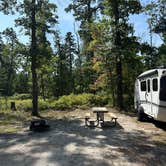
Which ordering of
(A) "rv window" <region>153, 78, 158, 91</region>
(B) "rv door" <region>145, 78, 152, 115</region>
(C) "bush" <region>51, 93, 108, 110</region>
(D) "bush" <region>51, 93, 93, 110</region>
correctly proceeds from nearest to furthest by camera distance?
(A) "rv window" <region>153, 78, 158, 91</region> → (B) "rv door" <region>145, 78, 152, 115</region> → (D) "bush" <region>51, 93, 93, 110</region> → (C) "bush" <region>51, 93, 108, 110</region>

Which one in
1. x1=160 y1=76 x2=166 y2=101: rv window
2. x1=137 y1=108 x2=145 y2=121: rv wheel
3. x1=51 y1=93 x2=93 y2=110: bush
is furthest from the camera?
x1=51 y1=93 x2=93 y2=110: bush

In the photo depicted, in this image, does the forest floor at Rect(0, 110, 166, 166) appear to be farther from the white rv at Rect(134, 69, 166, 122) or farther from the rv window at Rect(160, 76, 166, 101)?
the rv window at Rect(160, 76, 166, 101)

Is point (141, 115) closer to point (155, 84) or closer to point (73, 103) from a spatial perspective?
point (155, 84)

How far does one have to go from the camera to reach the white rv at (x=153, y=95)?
12922 mm

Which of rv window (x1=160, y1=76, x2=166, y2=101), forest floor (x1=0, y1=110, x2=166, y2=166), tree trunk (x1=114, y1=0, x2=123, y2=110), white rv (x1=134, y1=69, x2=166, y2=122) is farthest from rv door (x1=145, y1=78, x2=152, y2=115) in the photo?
tree trunk (x1=114, y1=0, x2=123, y2=110)

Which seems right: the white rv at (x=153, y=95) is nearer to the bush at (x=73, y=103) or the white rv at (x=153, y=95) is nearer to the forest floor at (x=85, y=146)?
the forest floor at (x=85, y=146)

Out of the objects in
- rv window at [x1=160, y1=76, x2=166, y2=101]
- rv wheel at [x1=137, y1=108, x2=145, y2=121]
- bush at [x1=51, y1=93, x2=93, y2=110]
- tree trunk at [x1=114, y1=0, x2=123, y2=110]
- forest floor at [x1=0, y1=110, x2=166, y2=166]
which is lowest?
forest floor at [x1=0, y1=110, x2=166, y2=166]

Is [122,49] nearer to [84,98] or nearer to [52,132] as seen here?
[84,98]

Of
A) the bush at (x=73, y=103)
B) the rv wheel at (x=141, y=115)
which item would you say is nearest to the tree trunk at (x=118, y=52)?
the bush at (x=73, y=103)

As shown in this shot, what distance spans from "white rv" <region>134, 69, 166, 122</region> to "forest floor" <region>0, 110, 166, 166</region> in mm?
814

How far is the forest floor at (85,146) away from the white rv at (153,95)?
0.81 m

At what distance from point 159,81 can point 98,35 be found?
500 inches

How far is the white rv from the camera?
1292cm

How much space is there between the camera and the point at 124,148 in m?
10.4
